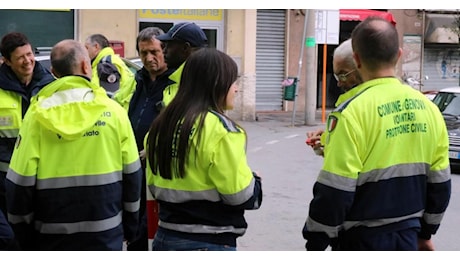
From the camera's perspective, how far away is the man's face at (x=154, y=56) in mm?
4613

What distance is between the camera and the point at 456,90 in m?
12.9

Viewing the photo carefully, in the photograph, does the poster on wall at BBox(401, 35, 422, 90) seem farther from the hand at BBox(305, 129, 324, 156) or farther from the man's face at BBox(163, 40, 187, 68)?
the hand at BBox(305, 129, 324, 156)

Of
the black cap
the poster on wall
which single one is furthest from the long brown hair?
the poster on wall

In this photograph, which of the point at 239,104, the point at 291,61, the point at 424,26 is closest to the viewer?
the point at 239,104

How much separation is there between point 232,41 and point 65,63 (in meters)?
15.4

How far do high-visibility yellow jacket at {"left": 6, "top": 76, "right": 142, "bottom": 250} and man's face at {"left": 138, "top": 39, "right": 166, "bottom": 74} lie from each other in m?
1.01

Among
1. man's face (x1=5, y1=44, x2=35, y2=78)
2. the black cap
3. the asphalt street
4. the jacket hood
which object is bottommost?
the asphalt street

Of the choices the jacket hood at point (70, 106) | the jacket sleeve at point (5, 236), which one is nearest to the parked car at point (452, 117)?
the jacket hood at point (70, 106)

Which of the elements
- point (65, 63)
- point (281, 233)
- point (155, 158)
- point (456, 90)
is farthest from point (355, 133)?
point (456, 90)

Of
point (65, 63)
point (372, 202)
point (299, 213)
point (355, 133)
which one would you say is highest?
point (65, 63)

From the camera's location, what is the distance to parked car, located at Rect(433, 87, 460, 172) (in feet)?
38.0

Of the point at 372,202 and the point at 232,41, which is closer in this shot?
the point at 372,202
